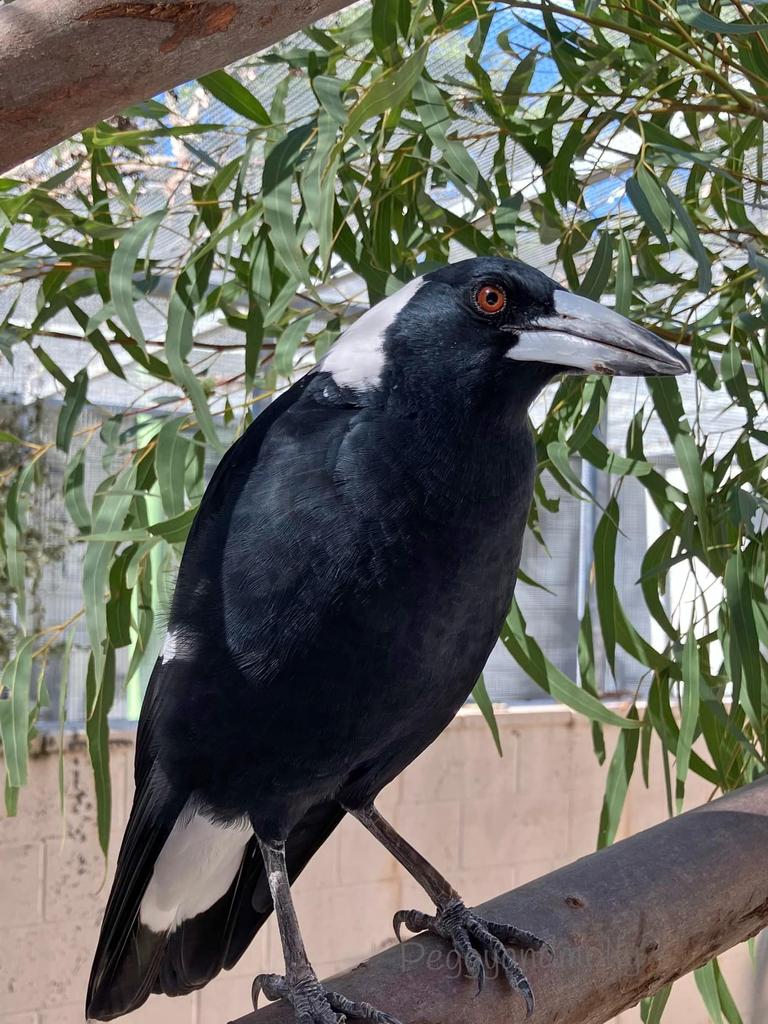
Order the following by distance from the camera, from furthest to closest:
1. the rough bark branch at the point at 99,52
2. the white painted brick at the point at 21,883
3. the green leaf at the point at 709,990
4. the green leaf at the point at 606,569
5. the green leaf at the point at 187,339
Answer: the white painted brick at the point at 21,883
the green leaf at the point at 709,990
the green leaf at the point at 606,569
the green leaf at the point at 187,339
the rough bark branch at the point at 99,52

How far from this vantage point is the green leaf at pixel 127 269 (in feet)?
3.25

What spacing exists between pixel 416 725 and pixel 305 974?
0.61ft

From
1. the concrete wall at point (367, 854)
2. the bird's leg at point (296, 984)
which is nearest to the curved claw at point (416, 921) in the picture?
the bird's leg at point (296, 984)

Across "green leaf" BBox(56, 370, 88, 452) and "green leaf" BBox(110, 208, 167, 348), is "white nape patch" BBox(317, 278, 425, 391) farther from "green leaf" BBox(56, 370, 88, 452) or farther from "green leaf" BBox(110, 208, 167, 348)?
"green leaf" BBox(56, 370, 88, 452)

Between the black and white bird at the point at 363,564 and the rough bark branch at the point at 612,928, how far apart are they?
0.07 ft

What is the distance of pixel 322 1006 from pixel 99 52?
582mm

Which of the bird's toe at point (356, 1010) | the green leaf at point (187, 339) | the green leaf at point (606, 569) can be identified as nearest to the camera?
the bird's toe at point (356, 1010)

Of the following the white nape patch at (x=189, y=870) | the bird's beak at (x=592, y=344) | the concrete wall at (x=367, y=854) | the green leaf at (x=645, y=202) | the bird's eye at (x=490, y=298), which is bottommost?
the concrete wall at (x=367, y=854)

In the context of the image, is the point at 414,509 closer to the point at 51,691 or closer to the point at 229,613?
the point at 229,613

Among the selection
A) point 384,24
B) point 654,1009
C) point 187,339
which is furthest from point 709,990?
point 384,24

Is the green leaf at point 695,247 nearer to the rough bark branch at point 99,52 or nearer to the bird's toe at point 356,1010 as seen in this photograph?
the rough bark branch at point 99,52

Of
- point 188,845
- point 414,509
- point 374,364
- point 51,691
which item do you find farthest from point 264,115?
point 51,691

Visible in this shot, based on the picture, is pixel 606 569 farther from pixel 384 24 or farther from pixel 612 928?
pixel 384 24

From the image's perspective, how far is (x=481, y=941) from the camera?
87cm
